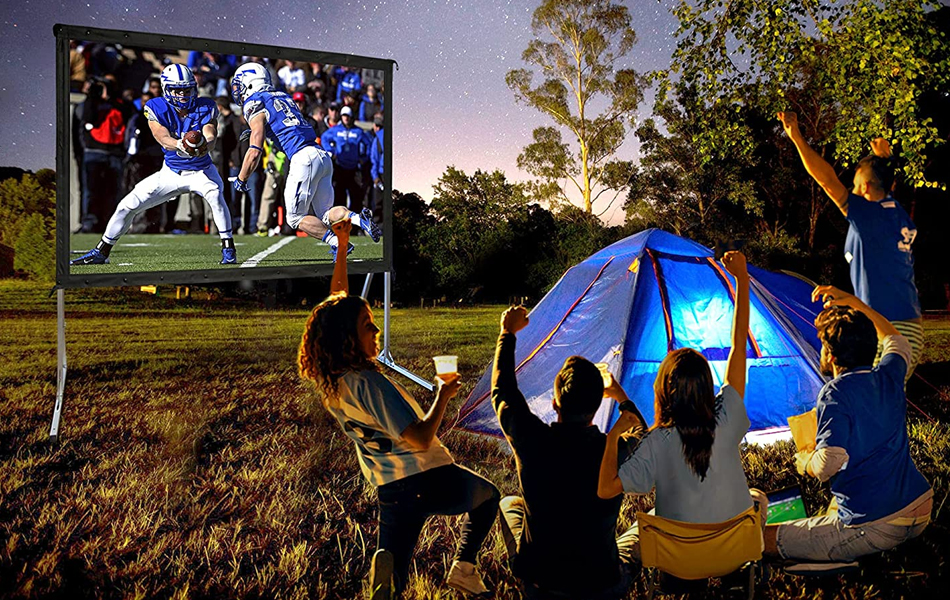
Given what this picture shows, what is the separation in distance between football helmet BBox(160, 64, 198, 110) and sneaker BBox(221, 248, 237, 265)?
1.10 meters

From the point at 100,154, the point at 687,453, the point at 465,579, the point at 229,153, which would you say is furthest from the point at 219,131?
the point at 687,453

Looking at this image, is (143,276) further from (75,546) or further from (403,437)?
(403,437)

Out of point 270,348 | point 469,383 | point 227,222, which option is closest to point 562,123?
point 270,348

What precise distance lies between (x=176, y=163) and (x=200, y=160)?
7.2 inches

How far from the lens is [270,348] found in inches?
368

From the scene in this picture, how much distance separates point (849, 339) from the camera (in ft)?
9.30

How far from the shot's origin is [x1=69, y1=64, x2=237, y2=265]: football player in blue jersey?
5.38 meters

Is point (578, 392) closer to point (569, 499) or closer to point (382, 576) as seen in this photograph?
point (569, 499)

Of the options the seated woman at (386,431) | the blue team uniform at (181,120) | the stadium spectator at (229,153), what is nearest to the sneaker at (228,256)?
the stadium spectator at (229,153)

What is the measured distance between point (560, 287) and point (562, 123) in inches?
539

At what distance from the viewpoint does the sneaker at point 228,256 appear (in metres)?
5.89

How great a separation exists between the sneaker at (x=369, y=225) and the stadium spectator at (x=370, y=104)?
2.69 ft

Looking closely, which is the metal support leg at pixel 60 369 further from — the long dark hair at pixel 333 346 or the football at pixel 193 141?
the long dark hair at pixel 333 346

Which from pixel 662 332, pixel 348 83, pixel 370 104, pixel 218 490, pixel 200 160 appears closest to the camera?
pixel 218 490
